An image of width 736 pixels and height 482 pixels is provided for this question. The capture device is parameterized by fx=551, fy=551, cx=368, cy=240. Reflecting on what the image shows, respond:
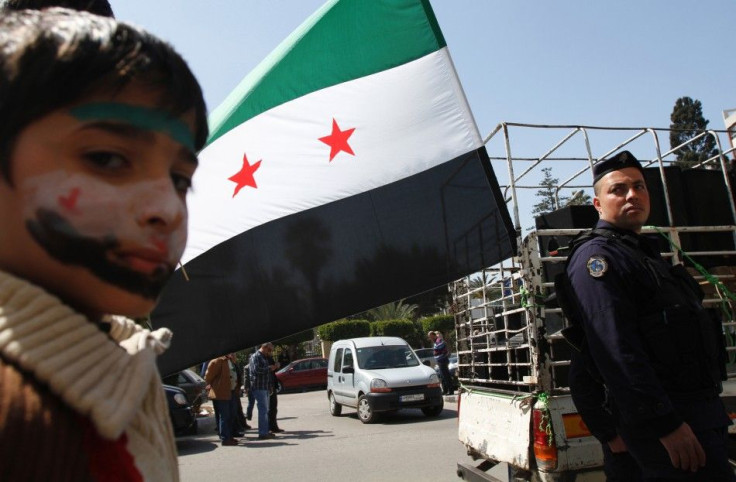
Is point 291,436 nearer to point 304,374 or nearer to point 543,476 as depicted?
point 543,476

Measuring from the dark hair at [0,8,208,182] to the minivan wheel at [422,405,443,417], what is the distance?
37.6 feet

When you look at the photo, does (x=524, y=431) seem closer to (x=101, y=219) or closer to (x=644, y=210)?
(x=644, y=210)

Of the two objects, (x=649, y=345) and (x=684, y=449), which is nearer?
(x=684, y=449)

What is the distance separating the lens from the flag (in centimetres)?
260

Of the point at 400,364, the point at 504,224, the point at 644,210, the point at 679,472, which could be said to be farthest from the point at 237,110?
the point at 400,364

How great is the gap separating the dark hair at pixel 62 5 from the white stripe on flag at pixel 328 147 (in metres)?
1.59

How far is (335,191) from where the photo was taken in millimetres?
2764

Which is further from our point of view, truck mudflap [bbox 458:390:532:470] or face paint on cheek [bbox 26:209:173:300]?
truck mudflap [bbox 458:390:532:470]

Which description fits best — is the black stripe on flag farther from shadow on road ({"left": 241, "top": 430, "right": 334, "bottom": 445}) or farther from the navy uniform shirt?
shadow on road ({"left": 241, "top": 430, "right": 334, "bottom": 445})

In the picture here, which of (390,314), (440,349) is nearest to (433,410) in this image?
(440,349)

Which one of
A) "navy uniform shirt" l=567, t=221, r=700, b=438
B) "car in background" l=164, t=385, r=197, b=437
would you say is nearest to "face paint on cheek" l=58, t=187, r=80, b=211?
"navy uniform shirt" l=567, t=221, r=700, b=438

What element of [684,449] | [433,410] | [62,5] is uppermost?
[62,5]

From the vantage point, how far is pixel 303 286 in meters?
2.62

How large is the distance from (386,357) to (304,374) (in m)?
11.3
